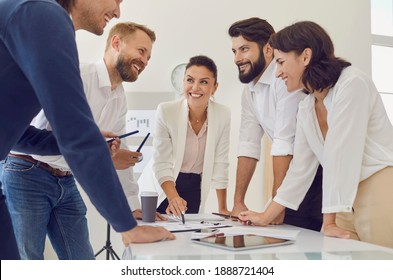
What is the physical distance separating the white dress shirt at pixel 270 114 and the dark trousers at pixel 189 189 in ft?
1.20

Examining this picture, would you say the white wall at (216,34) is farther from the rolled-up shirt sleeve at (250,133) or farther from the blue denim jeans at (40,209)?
the blue denim jeans at (40,209)

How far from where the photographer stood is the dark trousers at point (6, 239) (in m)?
1.01

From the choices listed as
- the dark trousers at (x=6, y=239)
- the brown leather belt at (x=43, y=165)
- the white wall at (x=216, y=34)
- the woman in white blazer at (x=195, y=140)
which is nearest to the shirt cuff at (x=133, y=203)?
the brown leather belt at (x=43, y=165)

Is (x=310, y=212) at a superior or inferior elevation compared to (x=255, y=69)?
inferior

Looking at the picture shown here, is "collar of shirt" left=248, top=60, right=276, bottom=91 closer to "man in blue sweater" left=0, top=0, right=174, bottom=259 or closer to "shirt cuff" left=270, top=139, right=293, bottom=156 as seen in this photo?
"shirt cuff" left=270, top=139, right=293, bottom=156

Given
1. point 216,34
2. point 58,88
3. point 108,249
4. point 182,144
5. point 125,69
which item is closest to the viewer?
point 58,88

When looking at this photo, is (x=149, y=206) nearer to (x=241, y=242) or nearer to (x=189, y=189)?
(x=241, y=242)

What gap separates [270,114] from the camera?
219 centimetres

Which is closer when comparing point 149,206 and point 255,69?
point 149,206

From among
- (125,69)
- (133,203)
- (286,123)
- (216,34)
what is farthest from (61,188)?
(216,34)

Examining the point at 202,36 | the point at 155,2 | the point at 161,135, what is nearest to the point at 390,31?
the point at 202,36

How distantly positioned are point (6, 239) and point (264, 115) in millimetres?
1453
